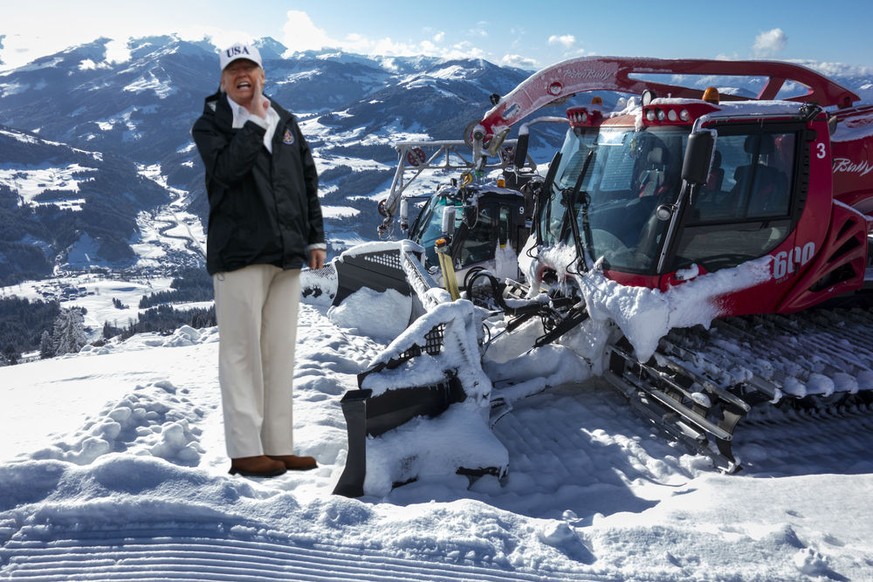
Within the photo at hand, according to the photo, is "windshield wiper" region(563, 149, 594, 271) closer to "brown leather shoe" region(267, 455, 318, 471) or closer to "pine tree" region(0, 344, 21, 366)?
"brown leather shoe" region(267, 455, 318, 471)

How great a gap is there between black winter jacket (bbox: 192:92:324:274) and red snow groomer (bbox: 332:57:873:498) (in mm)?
2168

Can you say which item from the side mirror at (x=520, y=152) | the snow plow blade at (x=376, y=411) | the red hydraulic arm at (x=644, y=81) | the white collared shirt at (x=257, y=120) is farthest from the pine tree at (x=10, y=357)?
the white collared shirt at (x=257, y=120)

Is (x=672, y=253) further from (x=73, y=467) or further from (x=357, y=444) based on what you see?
(x=73, y=467)

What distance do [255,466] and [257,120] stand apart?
150 cm

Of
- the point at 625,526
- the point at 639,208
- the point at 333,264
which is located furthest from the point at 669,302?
the point at 333,264

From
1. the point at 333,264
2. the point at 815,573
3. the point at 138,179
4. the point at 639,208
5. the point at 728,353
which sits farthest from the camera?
the point at 138,179

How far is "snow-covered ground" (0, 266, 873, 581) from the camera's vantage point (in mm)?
2375

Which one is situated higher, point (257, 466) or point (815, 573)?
point (257, 466)

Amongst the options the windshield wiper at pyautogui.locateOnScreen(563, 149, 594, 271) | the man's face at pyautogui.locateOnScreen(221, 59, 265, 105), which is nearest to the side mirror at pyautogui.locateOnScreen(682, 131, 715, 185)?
the windshield wiper at pyautogui.locateOnScreen(563, 149, 594, 271)

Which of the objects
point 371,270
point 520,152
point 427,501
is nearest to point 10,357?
point 371,270

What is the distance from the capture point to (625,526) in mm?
2814

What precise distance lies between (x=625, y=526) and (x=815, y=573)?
0.78m

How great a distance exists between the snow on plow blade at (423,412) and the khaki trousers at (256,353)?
948mm

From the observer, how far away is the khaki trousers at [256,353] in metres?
2.40
